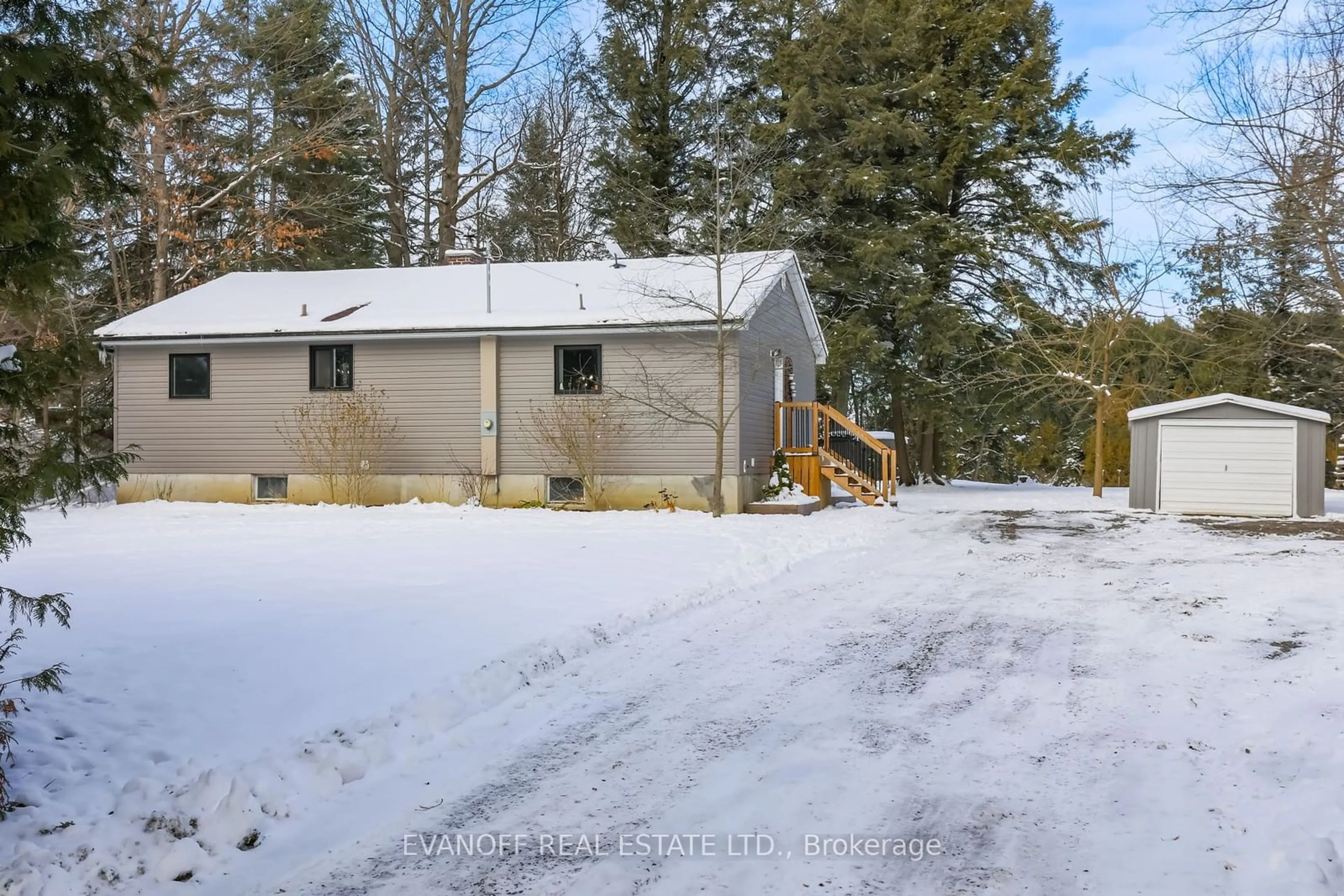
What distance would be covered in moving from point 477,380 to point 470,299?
2033 millimetres

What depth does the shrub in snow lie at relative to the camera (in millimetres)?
17375

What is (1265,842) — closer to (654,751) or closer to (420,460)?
(654,751)

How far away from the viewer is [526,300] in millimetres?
17938

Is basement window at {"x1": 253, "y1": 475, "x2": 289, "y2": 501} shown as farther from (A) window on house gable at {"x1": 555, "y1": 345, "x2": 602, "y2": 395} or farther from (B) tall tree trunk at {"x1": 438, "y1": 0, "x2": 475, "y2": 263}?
(B) tall tree trunk at {"x1": 438, "y1": 0, "x2": 475, "y2": 263}

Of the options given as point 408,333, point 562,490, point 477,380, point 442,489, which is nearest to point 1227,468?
point 562,490

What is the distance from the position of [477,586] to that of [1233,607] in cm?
636

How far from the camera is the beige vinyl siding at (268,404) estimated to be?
57.3ft

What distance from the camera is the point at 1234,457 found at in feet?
55.8

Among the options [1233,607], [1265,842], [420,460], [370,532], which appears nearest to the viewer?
[1265,842]

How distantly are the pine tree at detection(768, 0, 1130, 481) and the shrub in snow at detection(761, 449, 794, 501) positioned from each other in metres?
8.90

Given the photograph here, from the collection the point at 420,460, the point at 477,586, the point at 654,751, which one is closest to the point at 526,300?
the point at 420,460

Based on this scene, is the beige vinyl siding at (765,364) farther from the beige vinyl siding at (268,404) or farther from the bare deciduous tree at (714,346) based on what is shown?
the beige vinyl siding at (268,404)

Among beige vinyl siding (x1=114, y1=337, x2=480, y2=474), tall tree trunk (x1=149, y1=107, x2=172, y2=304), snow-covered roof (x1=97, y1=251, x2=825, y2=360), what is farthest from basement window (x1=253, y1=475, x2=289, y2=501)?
tall tree trunk (x1=149, y1=107, x2=172, y2=304)

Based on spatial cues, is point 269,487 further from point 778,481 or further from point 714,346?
point 778,481
